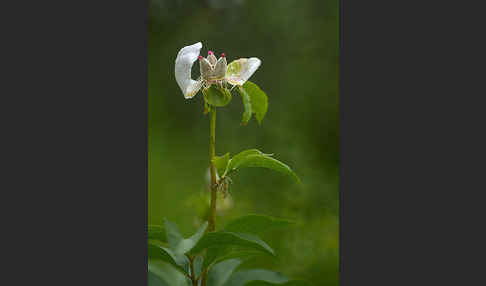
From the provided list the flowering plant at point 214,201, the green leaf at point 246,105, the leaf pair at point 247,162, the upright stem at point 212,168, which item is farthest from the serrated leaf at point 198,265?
the green leaf at point 246,105

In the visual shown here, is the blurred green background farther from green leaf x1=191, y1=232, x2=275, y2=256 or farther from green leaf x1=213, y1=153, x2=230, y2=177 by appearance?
green leaf x1=191, y1=232, x2=275, y2=256

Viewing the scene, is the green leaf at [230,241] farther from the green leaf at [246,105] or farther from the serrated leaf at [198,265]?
the green leaf at [246,105]

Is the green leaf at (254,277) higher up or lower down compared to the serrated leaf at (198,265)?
lower down

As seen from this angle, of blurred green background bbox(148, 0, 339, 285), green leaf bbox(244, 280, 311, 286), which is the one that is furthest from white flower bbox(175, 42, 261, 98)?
green leaf bbox(244, 280, 311, 286)

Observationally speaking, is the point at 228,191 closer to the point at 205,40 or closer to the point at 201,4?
the point at 205,40

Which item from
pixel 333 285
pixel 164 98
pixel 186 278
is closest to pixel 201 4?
pixel 164 98
